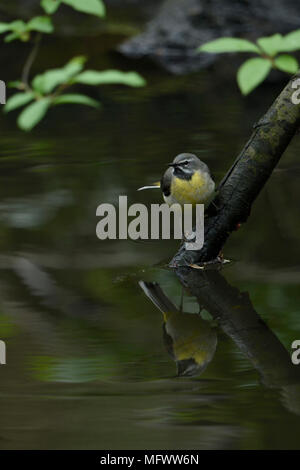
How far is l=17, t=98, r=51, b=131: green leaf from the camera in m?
2.21

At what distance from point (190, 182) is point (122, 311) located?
0.81 metres

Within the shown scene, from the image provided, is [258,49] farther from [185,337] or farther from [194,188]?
[194,188]

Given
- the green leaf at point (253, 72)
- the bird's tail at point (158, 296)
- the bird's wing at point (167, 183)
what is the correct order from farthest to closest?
the bird's wing at point (167, 183) → the bird's tail at point (158, 296) → the green leaf at point (253, 72)

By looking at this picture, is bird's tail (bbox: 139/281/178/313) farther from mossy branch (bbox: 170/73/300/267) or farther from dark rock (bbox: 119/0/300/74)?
dark rock (bbox: 119/0/300/74)

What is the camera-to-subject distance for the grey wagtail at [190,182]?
4.63 metres

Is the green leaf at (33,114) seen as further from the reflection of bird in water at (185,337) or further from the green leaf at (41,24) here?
the reflection of bird in water at (185,337)

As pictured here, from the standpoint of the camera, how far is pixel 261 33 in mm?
10320

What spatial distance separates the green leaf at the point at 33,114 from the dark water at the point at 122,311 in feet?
4.22

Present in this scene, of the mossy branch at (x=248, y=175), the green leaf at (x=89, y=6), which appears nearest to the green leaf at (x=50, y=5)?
the green leaf at (x=89, y=6)

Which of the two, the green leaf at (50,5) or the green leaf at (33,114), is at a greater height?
the green leaf at (50,5)

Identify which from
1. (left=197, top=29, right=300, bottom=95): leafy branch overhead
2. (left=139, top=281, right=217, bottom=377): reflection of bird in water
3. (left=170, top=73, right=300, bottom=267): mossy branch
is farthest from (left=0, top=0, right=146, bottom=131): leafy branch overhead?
(left=170, top=73, right=300, bottom=267): mossy branch

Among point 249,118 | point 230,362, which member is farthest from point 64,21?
point 230,362

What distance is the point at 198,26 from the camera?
10906mm

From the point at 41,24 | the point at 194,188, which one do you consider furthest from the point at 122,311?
the point at 41,24
